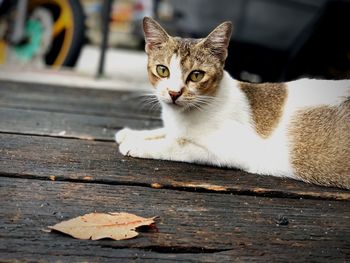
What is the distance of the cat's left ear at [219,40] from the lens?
6.58ft

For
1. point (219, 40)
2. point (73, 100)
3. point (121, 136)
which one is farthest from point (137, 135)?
point (73, 100)

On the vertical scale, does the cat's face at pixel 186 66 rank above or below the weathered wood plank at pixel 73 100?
above

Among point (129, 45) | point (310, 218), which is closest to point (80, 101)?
point (310, 218)

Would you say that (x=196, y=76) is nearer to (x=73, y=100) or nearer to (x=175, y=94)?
(x=175, y=94)

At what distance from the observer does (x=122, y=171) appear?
170 cm

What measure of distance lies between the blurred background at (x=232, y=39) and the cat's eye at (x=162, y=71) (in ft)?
6.10

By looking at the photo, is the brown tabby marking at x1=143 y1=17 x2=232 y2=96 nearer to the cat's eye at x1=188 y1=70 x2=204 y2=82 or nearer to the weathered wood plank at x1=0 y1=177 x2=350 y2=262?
the cat's eye at x1=188 y1=70 x2=204 y2=82

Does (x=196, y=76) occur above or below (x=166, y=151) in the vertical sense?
above

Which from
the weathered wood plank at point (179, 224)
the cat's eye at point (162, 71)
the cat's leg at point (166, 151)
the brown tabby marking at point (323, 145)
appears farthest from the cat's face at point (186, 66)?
the weathered wood plank at point (179, 224)

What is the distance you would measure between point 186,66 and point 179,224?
33.0 inches

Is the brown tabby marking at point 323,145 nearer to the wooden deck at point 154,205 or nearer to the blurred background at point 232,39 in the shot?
the wooden deck at point 154,205

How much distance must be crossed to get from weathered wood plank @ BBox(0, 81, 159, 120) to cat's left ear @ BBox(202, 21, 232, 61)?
2.78ft

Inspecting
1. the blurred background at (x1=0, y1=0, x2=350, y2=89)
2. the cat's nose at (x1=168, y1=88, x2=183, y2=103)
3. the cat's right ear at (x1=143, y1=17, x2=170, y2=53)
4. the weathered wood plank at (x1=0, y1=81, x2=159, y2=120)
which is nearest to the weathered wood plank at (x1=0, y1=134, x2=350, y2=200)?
the cat's nose at (x1=168, y1=88, x2=183, y2=103)

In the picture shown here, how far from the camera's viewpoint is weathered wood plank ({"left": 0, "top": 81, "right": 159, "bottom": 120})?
271cm
